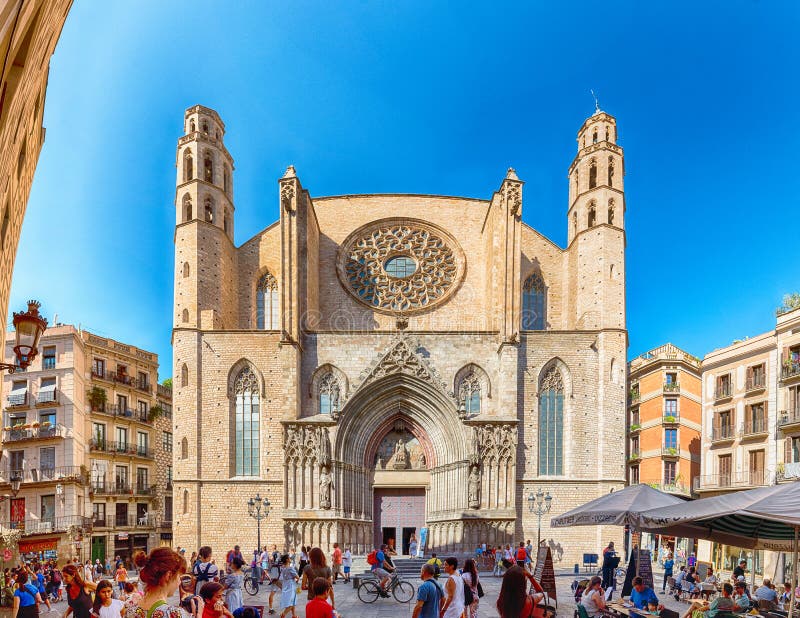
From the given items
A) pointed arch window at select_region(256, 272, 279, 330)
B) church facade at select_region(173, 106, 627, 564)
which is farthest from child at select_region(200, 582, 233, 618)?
pointed arch window at select_region(256, 272, 279, 330)

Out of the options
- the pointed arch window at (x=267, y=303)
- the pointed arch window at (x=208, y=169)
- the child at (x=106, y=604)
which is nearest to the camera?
the child at (x=106, y=604)

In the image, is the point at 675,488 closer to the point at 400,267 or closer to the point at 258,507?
the point at 400,267

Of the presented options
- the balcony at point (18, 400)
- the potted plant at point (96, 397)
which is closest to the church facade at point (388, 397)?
the potted plant at point (96, 397)

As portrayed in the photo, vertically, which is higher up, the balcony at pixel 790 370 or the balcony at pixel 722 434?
the balcony at pixel 790 370

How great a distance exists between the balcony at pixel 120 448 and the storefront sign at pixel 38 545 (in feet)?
13.3

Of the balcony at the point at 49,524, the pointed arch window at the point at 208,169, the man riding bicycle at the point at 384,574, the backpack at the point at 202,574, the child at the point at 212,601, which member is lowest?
the balcony at the point at 49,524

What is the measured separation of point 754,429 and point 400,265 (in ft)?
48.7

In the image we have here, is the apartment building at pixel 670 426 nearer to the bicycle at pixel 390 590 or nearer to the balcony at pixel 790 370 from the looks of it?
the balcony at pixel 790 370

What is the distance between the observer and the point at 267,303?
2686 cm

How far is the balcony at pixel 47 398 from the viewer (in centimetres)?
2784

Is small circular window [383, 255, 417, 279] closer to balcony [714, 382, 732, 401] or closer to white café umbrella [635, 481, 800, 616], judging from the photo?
balcony [714, 382, 732, 401]

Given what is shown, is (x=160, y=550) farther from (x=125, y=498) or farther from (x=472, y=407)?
(x=125, y=498)

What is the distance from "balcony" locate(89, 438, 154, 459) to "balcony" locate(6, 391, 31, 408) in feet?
10.1

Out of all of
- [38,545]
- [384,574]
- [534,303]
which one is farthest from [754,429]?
[38,545]
